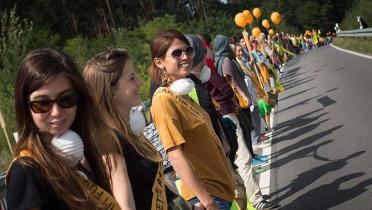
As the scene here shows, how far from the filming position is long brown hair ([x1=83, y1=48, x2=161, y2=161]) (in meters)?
2.60

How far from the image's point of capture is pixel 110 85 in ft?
8.86

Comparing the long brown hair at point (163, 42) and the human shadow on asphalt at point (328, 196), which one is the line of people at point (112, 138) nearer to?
the long brown hair at point (163, 42)

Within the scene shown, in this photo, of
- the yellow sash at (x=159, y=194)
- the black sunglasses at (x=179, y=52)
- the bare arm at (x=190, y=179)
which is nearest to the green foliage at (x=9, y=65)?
the black sunglasses at (x=179, y=52)

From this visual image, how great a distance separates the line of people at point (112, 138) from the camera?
2.03m

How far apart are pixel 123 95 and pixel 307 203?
11.7ft

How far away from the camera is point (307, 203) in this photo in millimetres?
5773

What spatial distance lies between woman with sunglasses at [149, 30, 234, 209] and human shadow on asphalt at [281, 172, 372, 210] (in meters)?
2.51

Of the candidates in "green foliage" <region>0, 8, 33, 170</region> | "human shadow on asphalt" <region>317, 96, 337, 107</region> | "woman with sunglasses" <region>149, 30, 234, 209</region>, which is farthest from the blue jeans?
"human shadow on asphalt" <region>317, 96, 337, 107</region>

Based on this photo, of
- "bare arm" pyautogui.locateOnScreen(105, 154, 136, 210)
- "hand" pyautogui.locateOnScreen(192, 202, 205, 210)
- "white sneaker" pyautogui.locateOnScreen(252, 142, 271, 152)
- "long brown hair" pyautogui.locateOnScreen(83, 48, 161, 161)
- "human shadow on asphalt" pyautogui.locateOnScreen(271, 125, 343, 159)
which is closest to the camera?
"bare arm" pyautogui.locateOnScreen(105, 154, 136, 210)

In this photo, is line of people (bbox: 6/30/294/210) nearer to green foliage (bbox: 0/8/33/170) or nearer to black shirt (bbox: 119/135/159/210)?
black shirt (bbox: 119/135/159/210)

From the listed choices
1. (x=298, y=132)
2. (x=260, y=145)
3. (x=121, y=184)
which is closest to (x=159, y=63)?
(x=121, y=184)

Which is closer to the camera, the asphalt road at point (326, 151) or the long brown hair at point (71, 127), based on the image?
the long brown hair at point (71, 127)

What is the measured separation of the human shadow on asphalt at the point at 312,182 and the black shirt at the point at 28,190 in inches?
163

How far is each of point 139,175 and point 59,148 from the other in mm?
519
